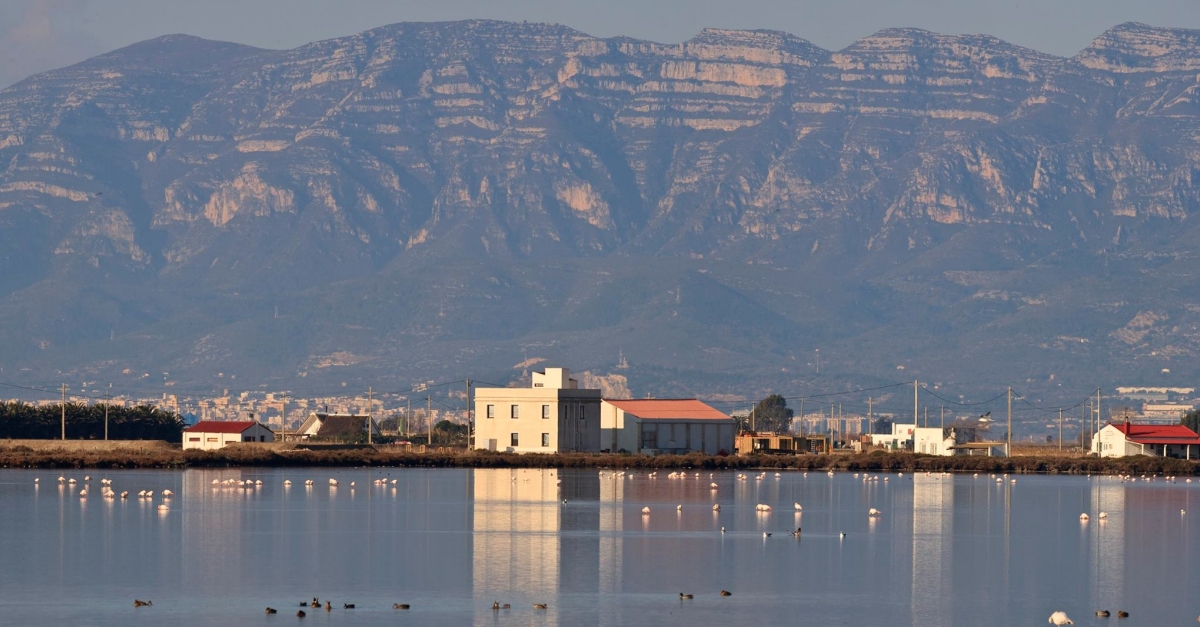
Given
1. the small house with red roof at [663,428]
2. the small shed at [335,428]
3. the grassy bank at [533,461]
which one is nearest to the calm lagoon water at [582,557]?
the grassy bank at [533,461]

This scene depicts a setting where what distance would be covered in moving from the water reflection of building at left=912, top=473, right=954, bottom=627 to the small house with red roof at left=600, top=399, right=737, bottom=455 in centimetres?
4605

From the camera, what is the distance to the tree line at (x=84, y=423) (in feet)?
443

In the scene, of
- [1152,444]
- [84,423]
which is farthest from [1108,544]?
[84,423]

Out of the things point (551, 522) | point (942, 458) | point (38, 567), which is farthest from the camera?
point (942, 458)

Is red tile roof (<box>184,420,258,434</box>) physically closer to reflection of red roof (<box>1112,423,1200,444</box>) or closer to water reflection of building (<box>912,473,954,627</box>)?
reflection of red roof (<box>1112,423,1200,444</box>)

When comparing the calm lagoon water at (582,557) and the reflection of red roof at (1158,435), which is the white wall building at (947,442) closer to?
the reflection of red roof at (1158,435)

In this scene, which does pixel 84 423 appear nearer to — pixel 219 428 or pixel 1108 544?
pixel 219 428

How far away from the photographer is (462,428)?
187125mm

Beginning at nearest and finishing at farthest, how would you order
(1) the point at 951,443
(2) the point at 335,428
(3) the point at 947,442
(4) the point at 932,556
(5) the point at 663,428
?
(4) the point at 932,556
(5) the point at 663,428
(1) the point at 951,443
(3) the point at 947,442
(2) the point at 335,428

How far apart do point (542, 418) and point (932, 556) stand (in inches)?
2896

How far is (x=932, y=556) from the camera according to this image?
57219 mm

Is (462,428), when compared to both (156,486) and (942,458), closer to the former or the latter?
(942,458)

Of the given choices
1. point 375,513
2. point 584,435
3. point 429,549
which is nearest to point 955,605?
point 429,549

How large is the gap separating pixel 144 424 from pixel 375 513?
80.2m
